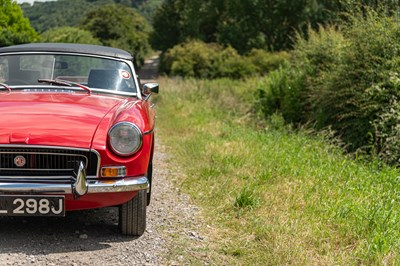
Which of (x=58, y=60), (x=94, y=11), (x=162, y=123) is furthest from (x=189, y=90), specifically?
(x=94, y=11)

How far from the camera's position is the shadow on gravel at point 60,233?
4.02 metres

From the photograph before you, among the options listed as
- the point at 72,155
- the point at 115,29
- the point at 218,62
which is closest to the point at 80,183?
the point at 72,155

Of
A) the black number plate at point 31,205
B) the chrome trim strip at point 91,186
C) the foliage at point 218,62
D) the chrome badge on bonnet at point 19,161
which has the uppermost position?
the chrome badge on bonnet at point 19,161

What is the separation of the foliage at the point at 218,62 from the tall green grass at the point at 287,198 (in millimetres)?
18700

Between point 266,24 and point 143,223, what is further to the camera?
point 266,24

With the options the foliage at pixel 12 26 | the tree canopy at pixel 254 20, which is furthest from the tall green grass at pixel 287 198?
the tree canopy at pixel 254 20

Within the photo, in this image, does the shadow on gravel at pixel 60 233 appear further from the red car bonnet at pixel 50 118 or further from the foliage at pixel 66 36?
the foliage at pixel 66 36

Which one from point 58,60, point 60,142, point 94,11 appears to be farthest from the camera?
point 94,11

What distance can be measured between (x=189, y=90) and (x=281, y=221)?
49.6 ft

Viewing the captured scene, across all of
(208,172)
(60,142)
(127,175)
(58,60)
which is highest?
(58,60)

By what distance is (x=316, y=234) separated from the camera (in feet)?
14.1

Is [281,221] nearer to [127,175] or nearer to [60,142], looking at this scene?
[127,175]

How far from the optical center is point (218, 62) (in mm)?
32375

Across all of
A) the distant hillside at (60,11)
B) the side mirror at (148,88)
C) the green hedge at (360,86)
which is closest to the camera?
the side mirror at (148,88)
